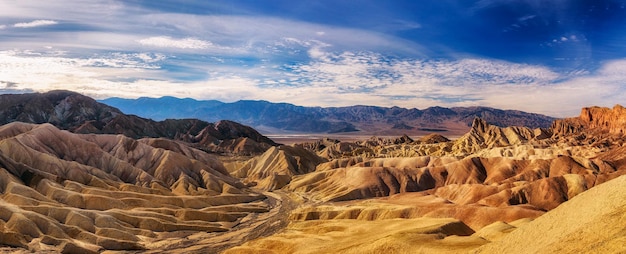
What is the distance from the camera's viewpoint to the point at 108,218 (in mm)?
85188

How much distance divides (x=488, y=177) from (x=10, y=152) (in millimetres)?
133140

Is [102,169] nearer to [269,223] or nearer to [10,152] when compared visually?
[10,152]

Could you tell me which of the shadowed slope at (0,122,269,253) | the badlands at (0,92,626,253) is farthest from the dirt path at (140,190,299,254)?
the shadowed slope at (0,122,269,253)

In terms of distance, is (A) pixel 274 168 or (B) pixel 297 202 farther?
(A) pixel 274 168

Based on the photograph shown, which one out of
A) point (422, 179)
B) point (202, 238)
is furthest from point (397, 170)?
point (202, 238)

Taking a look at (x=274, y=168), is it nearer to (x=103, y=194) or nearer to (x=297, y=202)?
(x=297, y=202)

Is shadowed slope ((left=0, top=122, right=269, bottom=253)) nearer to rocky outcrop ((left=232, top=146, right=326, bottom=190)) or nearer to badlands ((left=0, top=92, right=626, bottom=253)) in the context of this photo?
badlands ((left=0, top=92, right=626, bottom=253))

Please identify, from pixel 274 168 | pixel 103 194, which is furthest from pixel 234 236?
pixel 274 168

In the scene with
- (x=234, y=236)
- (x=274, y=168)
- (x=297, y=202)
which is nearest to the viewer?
(x=234, y=236)

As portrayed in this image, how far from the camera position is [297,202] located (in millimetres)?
128500

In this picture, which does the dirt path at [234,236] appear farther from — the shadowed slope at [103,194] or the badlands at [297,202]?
the shadowed slope at [103,194]

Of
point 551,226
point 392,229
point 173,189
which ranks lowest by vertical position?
point 173,189

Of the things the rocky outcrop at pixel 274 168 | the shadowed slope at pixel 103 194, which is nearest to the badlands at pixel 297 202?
the shadowed slope at pixel 103 194

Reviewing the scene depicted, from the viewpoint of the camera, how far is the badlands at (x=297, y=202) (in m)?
42.9
